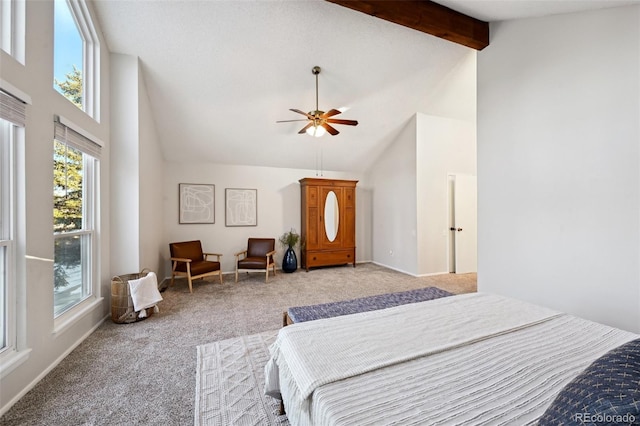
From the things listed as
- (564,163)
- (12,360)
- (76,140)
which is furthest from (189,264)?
(564,163)

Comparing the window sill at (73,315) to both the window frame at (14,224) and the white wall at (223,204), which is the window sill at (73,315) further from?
the white wall at (223,204)

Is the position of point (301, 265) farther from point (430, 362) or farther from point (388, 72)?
point (430, 362)

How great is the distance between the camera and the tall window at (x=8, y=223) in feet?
5.64

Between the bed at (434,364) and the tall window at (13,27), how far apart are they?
260cm

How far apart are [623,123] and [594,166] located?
387 millimetres

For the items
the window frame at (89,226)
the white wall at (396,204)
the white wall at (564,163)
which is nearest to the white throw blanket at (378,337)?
the white wall at (564,163)

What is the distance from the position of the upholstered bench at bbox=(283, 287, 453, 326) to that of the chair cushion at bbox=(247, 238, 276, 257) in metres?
3.02

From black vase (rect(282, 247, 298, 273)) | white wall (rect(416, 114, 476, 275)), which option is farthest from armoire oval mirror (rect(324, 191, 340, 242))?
white wall (rect(416, 114, 476, 275))

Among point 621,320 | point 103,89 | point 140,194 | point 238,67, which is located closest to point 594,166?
point 621,320

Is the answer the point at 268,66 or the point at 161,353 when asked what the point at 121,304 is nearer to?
the point at 161,353

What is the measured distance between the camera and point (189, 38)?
307 cm

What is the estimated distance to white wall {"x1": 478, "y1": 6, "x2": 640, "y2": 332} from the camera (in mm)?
2254

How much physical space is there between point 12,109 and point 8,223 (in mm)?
750

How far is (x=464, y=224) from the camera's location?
5.22 m
